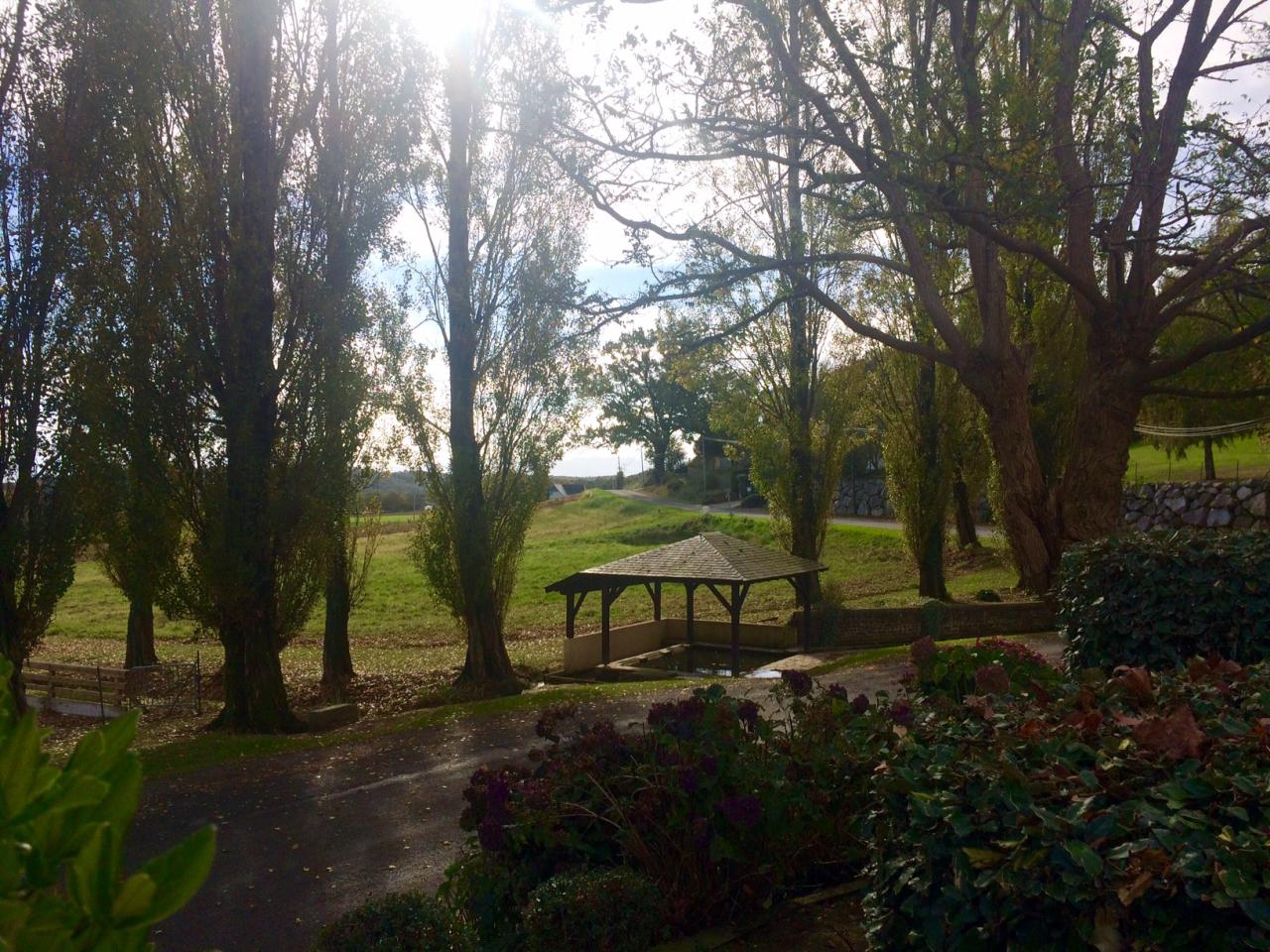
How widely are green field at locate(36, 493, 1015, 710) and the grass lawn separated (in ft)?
0.14

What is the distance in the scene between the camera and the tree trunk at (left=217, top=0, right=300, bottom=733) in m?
12.7

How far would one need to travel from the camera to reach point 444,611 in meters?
24.9

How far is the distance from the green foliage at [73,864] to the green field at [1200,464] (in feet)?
112

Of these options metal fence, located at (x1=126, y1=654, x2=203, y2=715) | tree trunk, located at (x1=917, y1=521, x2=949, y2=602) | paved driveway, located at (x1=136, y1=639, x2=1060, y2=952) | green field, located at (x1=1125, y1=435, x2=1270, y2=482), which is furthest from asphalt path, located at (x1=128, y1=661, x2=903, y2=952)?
green field, located at (x1=1125, y1=435, x2=1270, y2=482)

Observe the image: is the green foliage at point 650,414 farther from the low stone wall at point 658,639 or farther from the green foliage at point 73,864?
the green foliage at point 73,864

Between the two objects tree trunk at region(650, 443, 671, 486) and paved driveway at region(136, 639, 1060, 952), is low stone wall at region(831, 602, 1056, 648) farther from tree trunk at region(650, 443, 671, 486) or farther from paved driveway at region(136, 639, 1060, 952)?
tree trunk at region(650, 443, 671, 486)

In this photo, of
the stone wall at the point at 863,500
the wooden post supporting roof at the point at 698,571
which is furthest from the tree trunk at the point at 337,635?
the stone wall at the point at 863,500

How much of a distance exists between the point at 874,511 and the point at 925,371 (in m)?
23.4

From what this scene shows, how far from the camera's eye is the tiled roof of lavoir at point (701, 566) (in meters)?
20.5

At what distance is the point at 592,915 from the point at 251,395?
10183 millimetres

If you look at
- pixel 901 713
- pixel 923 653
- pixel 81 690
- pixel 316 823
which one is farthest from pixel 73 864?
pixel 81 690

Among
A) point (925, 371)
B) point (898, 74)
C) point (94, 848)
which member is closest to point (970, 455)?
point (925, 371)

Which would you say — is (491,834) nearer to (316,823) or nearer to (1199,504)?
(316,823)

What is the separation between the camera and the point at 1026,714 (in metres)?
4.07
